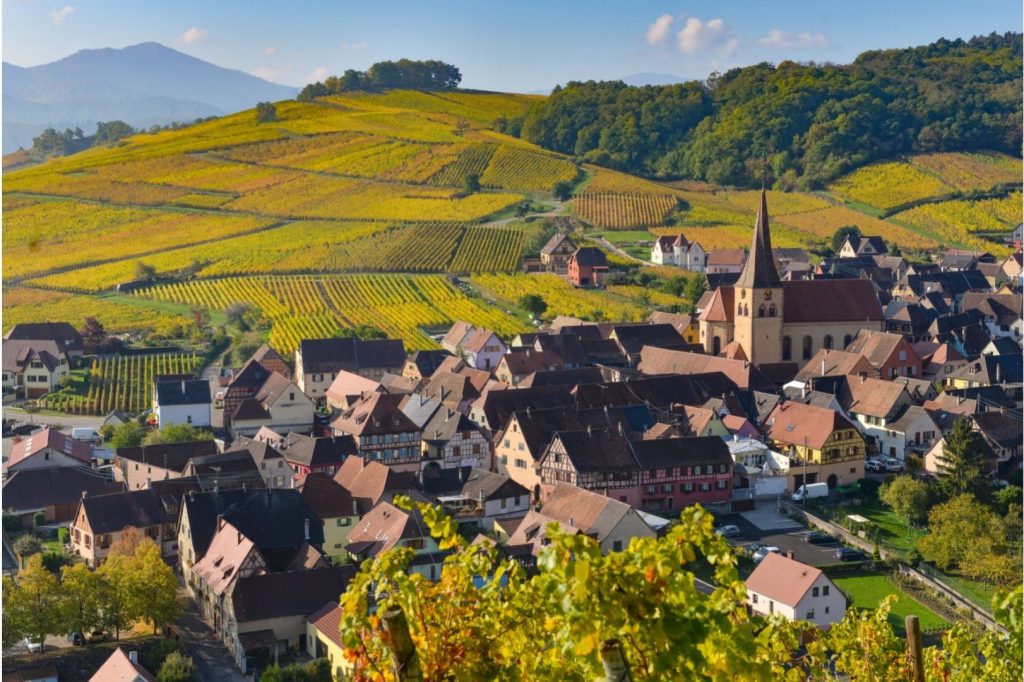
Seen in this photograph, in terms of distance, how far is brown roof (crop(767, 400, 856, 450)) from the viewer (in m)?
41.6

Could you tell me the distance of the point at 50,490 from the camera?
39.2 metres

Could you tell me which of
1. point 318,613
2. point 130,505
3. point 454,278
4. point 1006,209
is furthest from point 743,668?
point 1006,209

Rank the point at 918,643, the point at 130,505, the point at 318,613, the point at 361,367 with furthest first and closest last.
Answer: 1. the point at 361,367
2. the point at 130,505
3. the point at 318,613
4. the point at 918,643

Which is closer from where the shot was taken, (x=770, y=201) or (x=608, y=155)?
(x=770, y=201)

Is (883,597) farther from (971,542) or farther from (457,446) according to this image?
(457,446)

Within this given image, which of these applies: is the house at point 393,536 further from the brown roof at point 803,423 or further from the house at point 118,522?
the brown roof at point 803,423

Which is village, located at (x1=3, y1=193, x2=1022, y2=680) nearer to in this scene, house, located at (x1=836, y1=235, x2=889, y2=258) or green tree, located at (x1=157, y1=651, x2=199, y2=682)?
green tree, located at (x1=157, y1=651, x2=199, y2=682)

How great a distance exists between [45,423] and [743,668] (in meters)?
49.2

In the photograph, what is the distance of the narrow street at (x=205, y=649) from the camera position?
1072 inches

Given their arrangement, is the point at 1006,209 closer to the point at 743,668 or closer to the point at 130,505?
the point at 130,505

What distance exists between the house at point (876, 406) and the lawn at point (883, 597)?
1242 cm

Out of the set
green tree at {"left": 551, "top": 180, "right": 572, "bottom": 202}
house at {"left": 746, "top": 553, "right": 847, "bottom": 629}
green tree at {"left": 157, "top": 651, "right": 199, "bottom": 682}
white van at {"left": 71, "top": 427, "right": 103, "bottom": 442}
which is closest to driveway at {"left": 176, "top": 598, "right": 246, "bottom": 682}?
green tree at {"left": 157, "top": 651, "right": 199, "bottom": 682}

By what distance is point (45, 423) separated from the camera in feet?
171

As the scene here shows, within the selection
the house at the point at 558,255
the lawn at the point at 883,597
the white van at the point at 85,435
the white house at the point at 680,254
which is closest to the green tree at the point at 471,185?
the house at the point at 558,255
